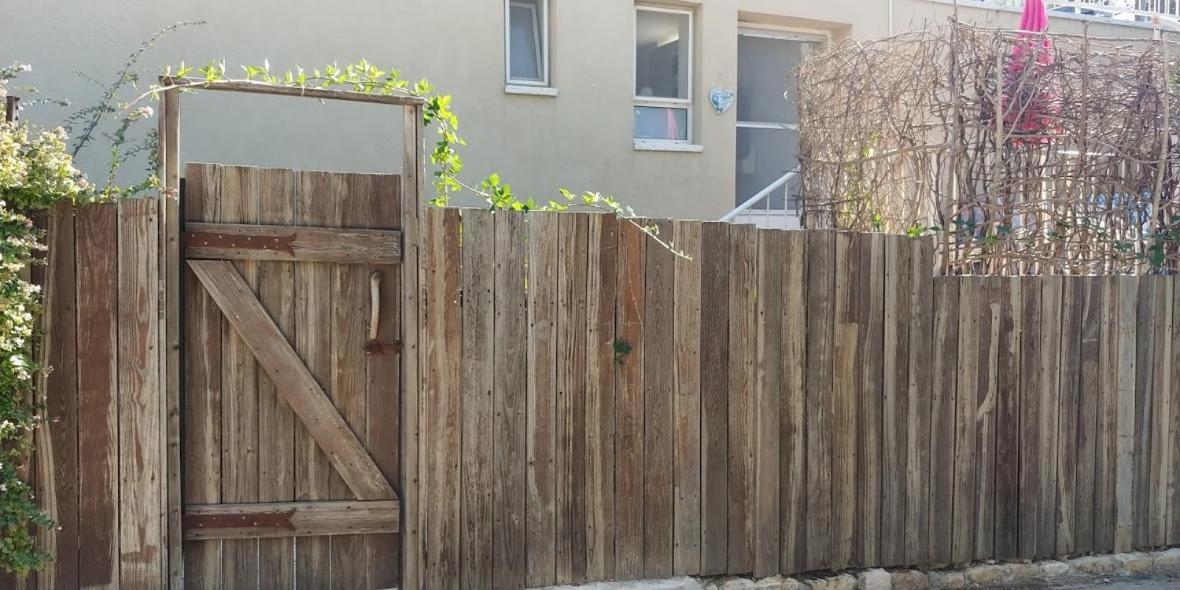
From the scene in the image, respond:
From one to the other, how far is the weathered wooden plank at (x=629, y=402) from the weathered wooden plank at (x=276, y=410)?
59.5 inches

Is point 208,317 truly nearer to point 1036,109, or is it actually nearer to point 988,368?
point 988,368

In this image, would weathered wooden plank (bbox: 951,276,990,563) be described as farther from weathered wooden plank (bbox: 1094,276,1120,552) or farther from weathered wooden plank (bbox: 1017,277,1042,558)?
weathered wooden plank (bbox: 1094,276,1120,552)

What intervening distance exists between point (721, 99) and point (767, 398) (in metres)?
5.02

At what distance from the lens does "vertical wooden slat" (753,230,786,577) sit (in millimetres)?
4766

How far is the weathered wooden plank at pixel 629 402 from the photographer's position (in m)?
4.52

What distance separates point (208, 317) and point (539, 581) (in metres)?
1.94

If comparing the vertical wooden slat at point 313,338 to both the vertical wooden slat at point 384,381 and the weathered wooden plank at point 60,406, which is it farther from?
the weathered wooden plank at point 60,406

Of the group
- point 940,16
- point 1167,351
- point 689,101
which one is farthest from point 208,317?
point 940,16

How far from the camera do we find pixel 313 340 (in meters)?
4.13

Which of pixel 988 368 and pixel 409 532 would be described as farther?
pixel 988 368

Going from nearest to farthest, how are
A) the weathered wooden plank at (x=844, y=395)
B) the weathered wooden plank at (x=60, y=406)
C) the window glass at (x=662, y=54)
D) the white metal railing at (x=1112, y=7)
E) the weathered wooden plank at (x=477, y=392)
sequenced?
the weathered wooden plank at (x=60, y=406) < the weathered wooden plank at (x=477, y=392) < the weathered wooden plank at (x=844, y=395) < the window glass at (x=662, y=54) < the white metal railing at (x=1112, y=7)

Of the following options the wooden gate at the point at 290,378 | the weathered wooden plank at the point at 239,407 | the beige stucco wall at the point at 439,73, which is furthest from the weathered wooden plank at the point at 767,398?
the beige stucco wall at the point at 439,73

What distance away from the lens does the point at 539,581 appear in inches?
175

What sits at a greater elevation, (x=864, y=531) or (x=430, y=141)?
(x=430, y=141)
